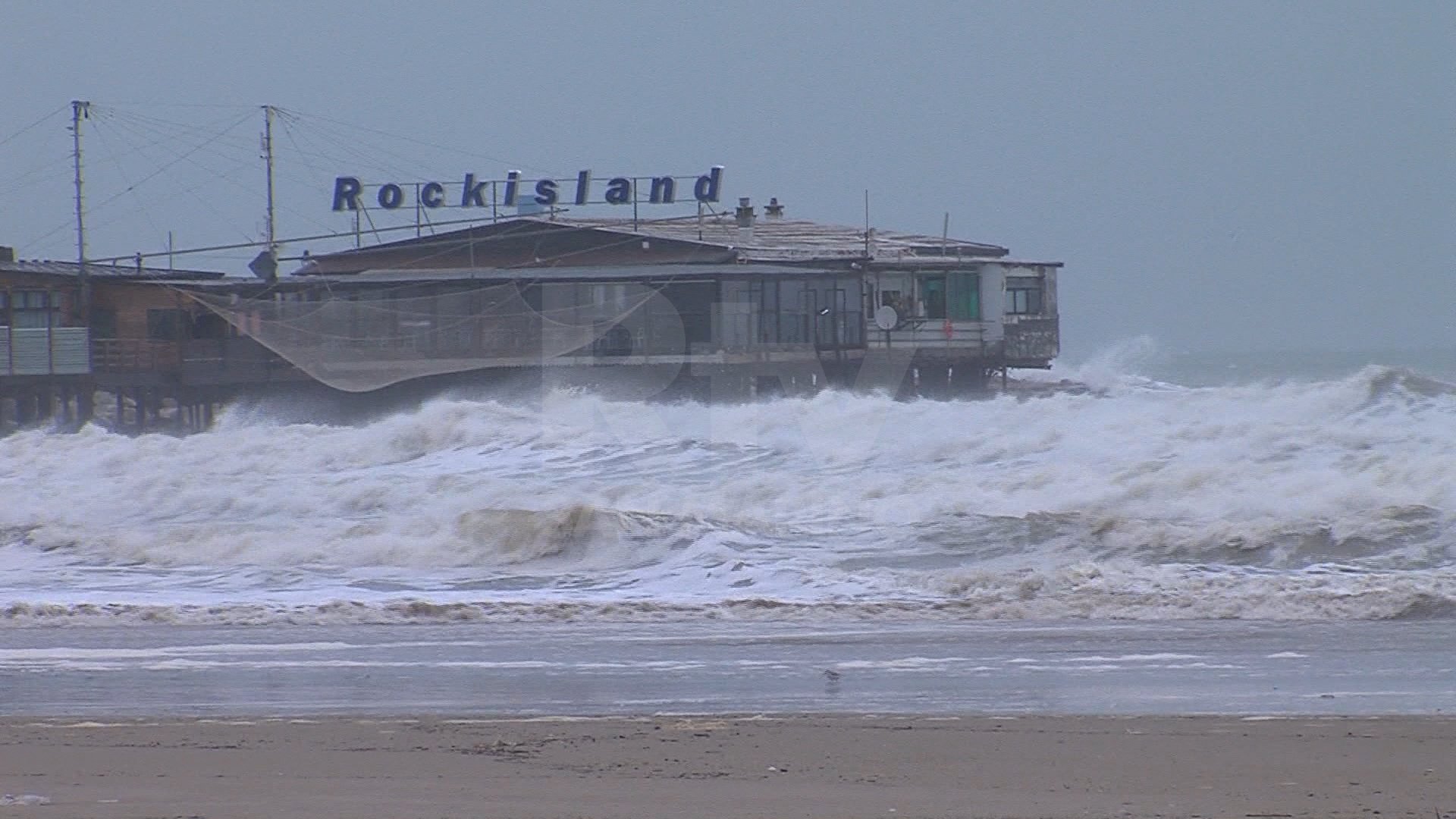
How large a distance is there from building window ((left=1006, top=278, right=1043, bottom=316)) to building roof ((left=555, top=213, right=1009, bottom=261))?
1.59 meters

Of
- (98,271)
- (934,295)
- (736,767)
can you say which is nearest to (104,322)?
(98,271)

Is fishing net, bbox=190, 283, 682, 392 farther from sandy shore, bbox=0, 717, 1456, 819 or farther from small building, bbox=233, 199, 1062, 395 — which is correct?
sandy shore, bbox=0, 717, 1456, 819

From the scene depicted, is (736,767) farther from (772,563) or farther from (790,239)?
(790,239)

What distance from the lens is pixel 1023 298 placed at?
1500 inches

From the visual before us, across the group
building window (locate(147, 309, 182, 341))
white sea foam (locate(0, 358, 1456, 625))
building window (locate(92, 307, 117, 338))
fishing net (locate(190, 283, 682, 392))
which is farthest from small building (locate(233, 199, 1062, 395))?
white sea foam (locate(0, 358, 1456, 625))

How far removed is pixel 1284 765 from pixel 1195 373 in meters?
64.4

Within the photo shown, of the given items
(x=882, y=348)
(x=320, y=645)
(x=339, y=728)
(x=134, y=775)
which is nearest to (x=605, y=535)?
(x=320, y=645)

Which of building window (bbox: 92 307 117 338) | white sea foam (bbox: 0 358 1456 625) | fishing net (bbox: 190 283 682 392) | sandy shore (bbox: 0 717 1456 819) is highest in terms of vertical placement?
building window (bbox: 92 307 117 338)

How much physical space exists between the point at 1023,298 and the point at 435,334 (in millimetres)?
15496

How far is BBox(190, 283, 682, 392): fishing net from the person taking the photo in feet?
93.1

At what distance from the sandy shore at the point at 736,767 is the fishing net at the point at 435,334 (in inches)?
829

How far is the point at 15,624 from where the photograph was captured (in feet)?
37.6

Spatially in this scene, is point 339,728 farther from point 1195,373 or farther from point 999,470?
point 1195,373

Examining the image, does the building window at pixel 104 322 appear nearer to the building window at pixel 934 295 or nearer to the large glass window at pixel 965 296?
the building window at pixel 934 295
